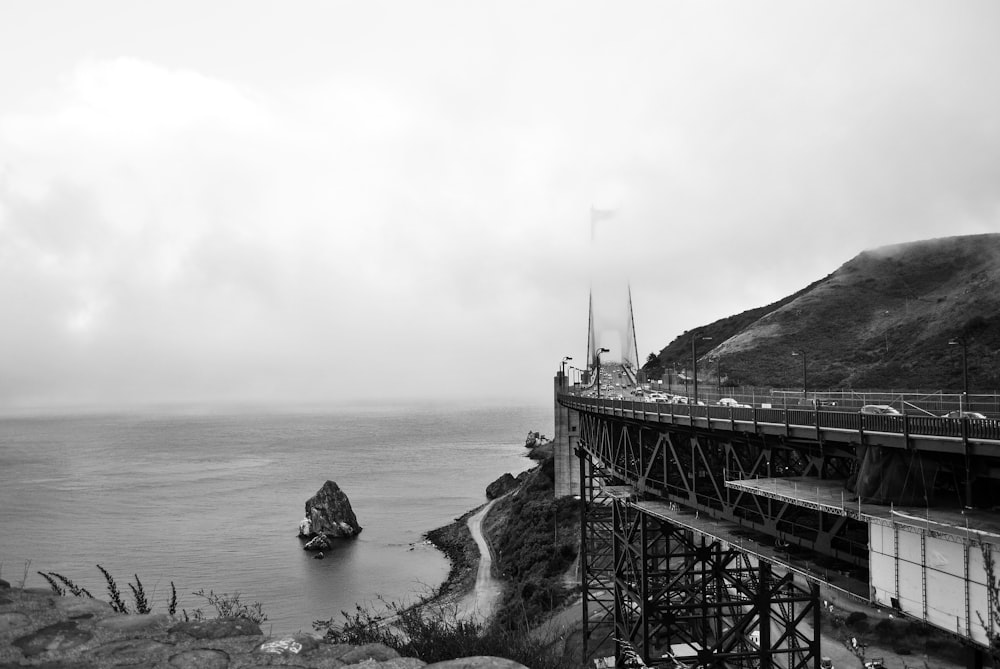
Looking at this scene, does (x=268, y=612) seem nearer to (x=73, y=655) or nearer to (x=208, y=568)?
(x=208, y=568)

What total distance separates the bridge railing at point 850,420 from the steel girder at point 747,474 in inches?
29.6

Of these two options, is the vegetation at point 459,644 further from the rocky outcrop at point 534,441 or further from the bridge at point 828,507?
the rocky outcrop at point 534,441

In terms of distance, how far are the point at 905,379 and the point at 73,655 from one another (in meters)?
71.1

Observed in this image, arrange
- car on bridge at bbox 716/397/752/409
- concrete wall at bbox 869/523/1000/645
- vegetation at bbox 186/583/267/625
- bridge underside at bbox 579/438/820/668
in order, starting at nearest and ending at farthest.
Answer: vegetation at bbox 186/583/267/625 → concrete wall at bbox 869/523/1000/645 → car on bridge at bbox 716/397/752/409 → bridge underside at bbox 579/438/820/668

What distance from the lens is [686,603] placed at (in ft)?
71.2

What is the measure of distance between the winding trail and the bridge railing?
16.3 metres

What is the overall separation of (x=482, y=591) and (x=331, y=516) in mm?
25886

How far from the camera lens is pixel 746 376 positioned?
77875 millimetres

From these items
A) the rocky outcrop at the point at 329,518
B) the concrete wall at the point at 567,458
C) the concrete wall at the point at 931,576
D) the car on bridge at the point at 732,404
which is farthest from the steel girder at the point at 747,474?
the rocky outcrop at the point at 329,518

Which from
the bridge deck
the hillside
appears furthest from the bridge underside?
the hillside

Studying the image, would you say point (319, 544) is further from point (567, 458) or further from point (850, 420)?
point (850, 420)

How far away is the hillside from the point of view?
6194cm

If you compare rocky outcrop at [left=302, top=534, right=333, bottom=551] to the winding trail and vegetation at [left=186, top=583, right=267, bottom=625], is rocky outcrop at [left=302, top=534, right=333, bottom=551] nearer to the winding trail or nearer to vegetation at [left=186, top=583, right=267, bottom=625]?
the winding trail

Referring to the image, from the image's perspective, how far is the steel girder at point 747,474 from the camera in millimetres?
14453
